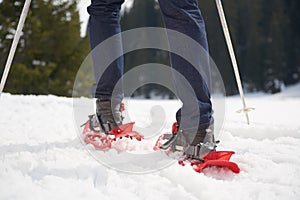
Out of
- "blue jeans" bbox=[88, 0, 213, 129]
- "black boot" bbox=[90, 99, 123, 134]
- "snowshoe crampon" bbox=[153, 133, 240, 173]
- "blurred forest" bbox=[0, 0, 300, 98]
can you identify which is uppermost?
"blurred forest" bbox=[0, 0, 300, 98]

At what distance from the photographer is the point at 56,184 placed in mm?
1045

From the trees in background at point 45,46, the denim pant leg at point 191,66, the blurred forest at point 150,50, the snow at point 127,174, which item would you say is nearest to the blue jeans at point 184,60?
the denim pant leg at point 191,66

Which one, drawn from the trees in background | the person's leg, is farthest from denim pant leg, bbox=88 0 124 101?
the trees in background

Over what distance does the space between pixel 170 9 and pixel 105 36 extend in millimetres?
506

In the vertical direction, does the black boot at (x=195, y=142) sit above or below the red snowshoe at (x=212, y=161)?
above

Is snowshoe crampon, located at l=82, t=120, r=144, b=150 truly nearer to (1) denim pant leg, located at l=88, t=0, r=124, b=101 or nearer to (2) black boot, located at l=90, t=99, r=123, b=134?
(2) black boot, located at l=90, t=99, r=123, b=134

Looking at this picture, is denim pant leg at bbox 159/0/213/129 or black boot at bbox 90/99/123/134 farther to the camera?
black boot at bbox 90/99/123/134

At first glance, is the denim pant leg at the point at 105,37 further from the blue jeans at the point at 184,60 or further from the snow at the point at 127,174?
the blue jeans at the point at 184,60

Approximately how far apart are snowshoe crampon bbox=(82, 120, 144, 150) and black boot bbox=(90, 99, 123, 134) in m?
0.03

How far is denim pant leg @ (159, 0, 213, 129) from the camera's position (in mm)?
1344

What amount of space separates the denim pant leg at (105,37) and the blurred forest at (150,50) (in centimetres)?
1248

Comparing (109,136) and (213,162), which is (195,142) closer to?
(213,162)

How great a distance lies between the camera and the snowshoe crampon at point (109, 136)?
1.61 metres

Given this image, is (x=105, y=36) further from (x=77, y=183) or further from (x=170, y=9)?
(x=77, y=183)
